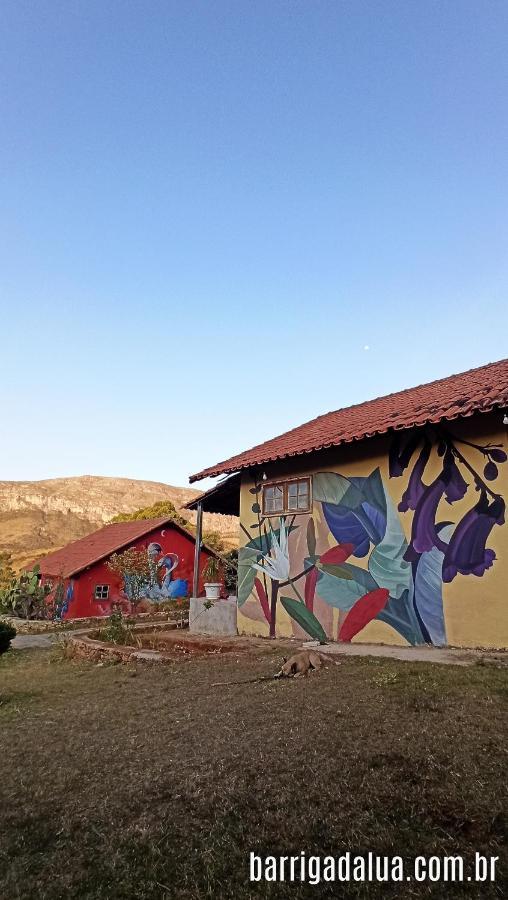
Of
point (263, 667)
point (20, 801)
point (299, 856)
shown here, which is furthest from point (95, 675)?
point (299, 856)

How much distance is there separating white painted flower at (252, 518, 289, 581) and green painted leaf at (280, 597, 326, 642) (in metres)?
0.54

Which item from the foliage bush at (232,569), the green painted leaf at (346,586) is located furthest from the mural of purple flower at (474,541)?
the foliage bush at (232,569)

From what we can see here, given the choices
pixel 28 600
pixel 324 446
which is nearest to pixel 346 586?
pixel 324 446

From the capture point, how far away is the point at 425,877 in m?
2.35

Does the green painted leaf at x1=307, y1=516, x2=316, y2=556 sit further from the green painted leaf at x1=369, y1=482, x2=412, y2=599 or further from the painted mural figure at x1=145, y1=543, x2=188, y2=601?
the painted mural figure at x1=145, y1=543, x2=188, y2=601

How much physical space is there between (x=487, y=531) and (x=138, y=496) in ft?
238

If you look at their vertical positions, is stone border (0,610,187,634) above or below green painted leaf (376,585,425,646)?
below

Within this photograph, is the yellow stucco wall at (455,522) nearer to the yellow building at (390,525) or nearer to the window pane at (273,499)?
the yellow building at (390,525)

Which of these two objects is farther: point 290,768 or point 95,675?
point 95,675

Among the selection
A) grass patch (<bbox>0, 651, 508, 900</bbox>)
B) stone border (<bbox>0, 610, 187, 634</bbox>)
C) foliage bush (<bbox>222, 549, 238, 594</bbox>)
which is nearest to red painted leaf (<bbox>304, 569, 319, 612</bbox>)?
grass patch (<bbox>0, 651, 508, 900</bbox>)

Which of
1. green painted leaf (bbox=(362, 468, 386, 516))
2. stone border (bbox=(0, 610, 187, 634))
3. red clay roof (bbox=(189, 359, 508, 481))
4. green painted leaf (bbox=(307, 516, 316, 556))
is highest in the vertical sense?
red clay roof (bbox=(189, 359, 508, 481))

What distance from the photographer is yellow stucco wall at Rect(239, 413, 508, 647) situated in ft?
26.9

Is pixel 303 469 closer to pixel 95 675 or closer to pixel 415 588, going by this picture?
pixel 415 588

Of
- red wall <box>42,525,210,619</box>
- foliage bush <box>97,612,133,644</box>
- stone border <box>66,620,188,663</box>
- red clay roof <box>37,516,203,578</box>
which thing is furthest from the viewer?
red clay roof <box>37,516,203,578</box>
